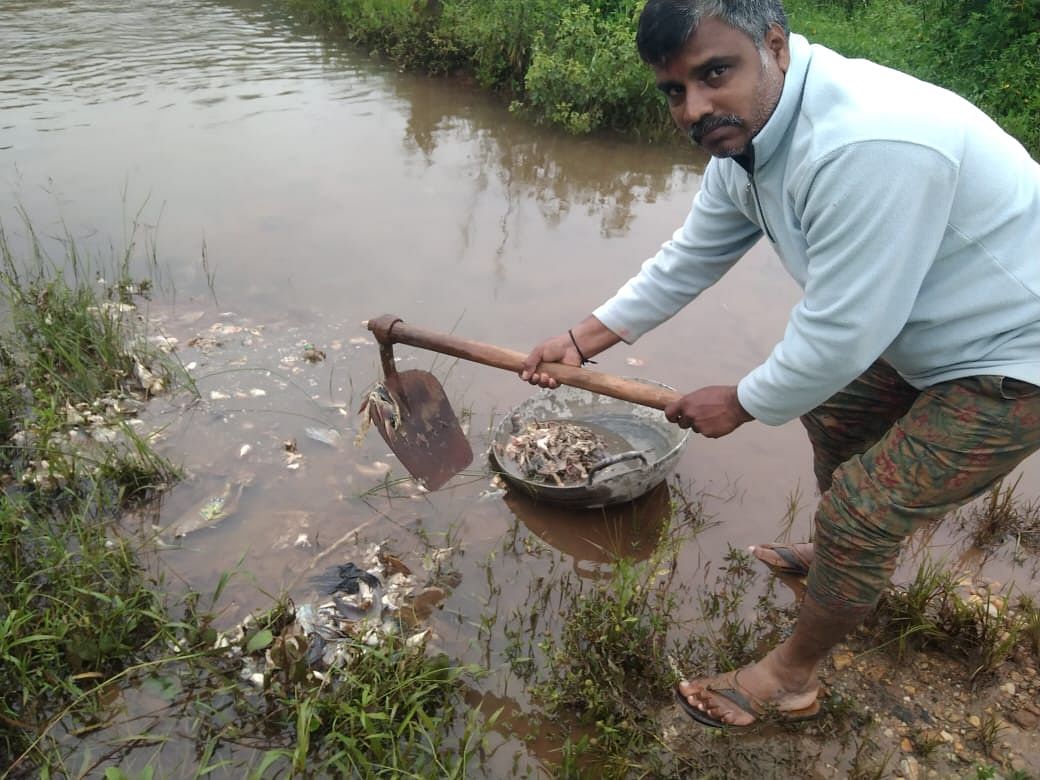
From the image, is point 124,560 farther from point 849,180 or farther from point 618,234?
point 618,234

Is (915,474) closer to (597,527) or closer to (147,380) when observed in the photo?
(597,527)

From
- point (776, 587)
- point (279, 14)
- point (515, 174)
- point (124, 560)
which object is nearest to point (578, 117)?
point (515, 174)

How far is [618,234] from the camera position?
17.6ft

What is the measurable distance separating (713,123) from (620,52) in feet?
17.0

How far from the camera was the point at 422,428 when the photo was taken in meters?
2.81

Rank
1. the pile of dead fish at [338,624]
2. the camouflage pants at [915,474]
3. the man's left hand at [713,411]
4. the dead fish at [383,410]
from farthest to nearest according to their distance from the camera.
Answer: the dead fish at [383,410] < the pile of dead fish at [338,624] < the man's left hand at [713,411] < the camouflage pants at [915,474]

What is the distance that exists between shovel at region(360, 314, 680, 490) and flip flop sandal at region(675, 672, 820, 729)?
0.87 meters

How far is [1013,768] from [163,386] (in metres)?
3.62

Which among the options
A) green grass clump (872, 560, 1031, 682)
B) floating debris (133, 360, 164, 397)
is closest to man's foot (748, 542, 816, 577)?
green grass clump (872, 560, 1031, 682)

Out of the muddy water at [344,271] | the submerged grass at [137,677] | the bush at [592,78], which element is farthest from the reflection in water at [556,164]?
the submerged grass at [137,677]

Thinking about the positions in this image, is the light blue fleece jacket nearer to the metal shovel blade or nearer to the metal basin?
the metal basin

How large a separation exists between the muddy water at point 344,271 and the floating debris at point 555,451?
0.17 m

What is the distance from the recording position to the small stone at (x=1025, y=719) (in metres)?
2.22

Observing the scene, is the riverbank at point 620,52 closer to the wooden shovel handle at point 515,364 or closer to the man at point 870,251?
the wooden shovel handle at point 515,364
